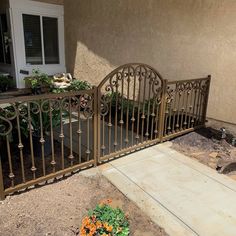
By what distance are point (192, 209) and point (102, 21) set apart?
5.54 metres

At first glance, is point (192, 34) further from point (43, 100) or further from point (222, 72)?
point (43, 100)

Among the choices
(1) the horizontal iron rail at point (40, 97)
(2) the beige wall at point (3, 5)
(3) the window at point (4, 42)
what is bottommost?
(1) the horizontal iron rail at point (40, 97)

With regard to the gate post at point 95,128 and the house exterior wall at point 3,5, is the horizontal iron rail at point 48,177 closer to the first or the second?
the gate post at point 95,128

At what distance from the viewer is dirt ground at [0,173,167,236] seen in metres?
2.10

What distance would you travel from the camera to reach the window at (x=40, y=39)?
7.30m

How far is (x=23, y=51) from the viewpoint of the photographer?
7.22 meters

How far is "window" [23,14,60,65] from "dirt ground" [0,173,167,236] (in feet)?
19.1

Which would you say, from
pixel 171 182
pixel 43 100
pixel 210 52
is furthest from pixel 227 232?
pixel 210 52

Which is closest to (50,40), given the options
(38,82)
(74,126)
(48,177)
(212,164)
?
(38,82)

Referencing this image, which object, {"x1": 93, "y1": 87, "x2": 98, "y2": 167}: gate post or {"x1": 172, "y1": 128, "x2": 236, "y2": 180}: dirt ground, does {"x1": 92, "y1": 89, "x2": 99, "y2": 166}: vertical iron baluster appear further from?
{"x1": 172, "y1": 128, "x2": 236, "y2": 180}: dirt ground

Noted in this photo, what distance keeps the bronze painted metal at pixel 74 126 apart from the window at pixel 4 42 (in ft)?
14.5

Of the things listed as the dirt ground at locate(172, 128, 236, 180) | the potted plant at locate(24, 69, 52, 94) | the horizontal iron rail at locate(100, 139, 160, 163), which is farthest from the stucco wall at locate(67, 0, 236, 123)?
the horizontal iron rail at locate(100, 139, 160, 163)

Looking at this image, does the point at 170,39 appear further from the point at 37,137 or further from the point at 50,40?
the point at 50,40

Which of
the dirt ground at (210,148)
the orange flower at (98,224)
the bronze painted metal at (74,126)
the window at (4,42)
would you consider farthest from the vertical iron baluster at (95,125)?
the window at (4,42)
